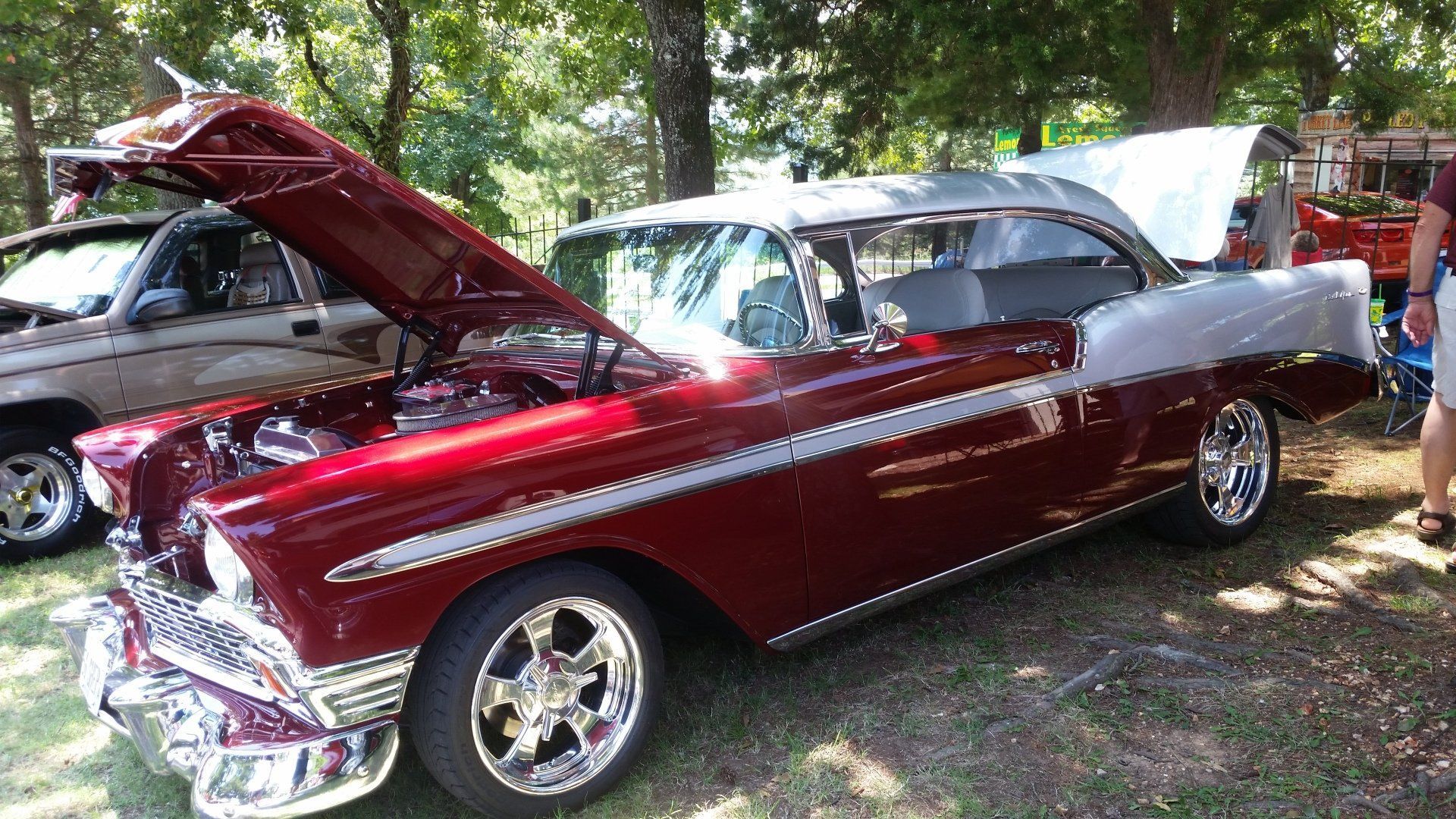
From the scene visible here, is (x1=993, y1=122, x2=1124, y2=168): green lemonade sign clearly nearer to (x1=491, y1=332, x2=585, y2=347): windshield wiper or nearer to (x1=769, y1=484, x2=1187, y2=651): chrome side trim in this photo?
(x1=769, y1=484, x2=1187, y2=651): chrome side trim

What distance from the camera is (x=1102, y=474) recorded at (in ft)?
12.9

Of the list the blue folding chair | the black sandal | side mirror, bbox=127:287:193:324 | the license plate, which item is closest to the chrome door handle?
the black sandal

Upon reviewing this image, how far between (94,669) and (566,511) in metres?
1.47

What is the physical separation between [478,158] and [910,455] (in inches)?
953

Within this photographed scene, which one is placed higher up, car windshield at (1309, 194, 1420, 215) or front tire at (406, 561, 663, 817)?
car windshield at (1309, 194, 1420, 215)

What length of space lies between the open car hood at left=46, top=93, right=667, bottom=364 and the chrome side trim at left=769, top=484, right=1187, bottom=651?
101 cm

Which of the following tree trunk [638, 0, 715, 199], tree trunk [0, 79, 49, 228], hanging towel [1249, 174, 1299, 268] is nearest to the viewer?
tree trunk [638, 0, 715, 199]

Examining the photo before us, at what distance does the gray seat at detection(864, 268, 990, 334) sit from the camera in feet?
12.9

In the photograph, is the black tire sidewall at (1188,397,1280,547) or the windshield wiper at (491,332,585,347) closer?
the windshield wiper at (491,332,585,347)

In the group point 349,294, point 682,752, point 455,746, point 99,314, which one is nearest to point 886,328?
point 682,752

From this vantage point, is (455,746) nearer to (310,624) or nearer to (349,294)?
(310,624)

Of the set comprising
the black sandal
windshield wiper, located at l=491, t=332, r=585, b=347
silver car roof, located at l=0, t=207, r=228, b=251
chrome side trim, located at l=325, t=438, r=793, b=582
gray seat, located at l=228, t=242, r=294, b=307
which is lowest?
the black sandal

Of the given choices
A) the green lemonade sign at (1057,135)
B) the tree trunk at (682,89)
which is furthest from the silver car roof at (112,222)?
the green lemonade sign at (1057,135)

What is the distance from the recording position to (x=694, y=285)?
140 inches
